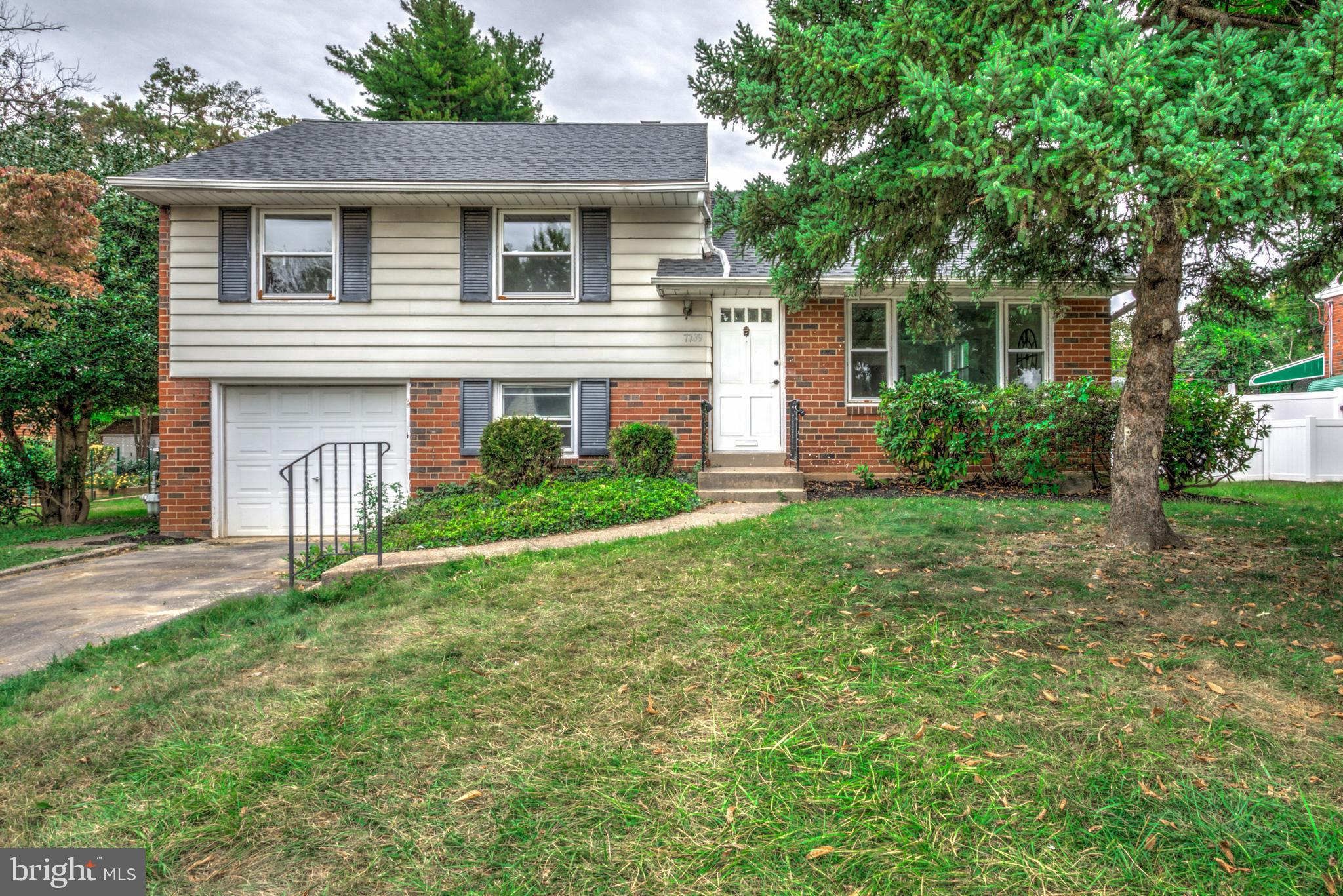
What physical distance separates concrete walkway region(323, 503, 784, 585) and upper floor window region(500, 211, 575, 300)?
3950mm

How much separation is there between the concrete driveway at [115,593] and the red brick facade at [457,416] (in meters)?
2.02

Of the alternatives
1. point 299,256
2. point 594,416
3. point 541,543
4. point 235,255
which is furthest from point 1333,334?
point 235,255

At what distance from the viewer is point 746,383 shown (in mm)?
8859

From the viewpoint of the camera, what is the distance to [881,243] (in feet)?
14.1

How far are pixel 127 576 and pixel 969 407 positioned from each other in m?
8.74

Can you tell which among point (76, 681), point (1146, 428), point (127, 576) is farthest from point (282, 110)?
point (1146, 428)

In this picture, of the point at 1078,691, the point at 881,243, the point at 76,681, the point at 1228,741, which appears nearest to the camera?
the point at 1228,741

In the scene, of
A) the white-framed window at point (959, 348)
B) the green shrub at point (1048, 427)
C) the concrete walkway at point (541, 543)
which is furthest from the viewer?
the white-framed window at point (959, 348)

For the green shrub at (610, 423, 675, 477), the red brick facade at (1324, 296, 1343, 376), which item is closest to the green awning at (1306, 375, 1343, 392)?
the red brick facade at (1324, 296, 1343, 376)

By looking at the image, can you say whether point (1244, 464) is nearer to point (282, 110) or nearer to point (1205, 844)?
point (1205, 844)

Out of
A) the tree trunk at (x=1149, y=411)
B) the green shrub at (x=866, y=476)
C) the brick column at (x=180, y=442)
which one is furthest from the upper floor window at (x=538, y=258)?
the tree trunk at (x=1149, y=411)

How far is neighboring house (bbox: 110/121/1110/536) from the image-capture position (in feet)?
27.7

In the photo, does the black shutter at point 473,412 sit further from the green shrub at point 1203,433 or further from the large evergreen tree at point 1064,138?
the green shrub at point 1203,433

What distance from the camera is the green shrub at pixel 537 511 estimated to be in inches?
229
